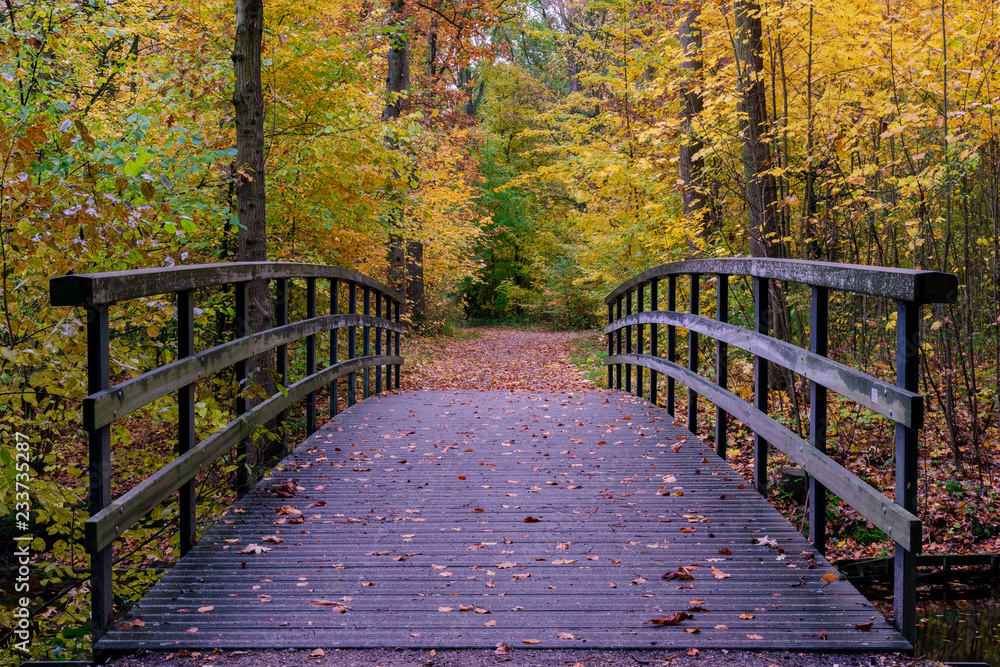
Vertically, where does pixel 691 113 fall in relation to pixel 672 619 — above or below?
above

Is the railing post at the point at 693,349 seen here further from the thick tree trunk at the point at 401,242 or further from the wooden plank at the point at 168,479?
the thick tree trunk at the point at 401,242

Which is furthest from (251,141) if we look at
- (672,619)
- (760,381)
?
(672,619)

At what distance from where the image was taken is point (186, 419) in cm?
385

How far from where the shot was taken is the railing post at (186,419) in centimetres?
384

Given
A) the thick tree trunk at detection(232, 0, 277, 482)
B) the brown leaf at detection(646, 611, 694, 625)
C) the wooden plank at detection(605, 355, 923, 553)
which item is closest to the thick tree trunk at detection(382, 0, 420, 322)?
the thick tree trunk at detection(232, 0, 277, 482)

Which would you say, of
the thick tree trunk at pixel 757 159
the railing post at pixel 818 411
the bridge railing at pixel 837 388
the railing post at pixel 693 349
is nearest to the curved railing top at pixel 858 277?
the bridge railing at pixel 837 388

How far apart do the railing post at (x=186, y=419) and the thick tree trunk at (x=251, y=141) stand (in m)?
2.94

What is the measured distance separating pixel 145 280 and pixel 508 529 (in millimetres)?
2226

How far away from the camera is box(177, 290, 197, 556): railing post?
3842mm

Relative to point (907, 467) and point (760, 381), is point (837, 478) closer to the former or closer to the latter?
point (907, 467)

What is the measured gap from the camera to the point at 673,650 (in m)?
2.83

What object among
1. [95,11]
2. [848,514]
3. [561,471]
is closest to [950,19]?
[848,514]

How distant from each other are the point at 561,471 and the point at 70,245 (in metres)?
3.43

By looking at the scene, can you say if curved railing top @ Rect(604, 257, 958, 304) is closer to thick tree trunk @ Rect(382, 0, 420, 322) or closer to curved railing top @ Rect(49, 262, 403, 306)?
curved railing top @ Rect(49, 262, 403, 306)
